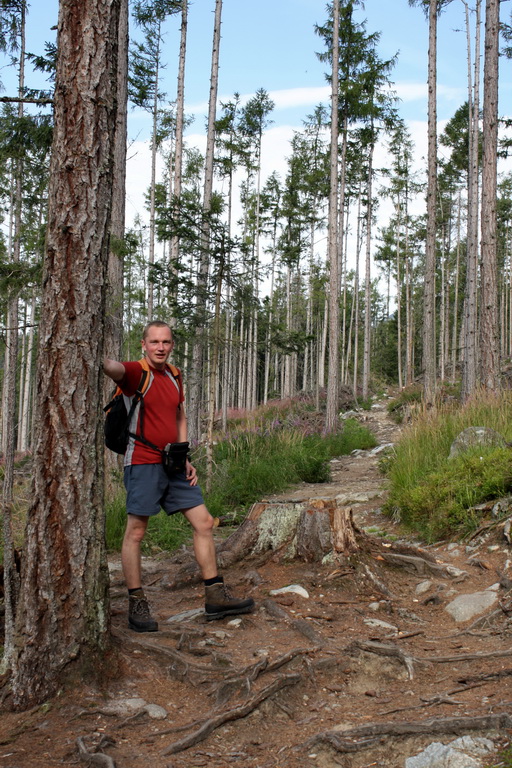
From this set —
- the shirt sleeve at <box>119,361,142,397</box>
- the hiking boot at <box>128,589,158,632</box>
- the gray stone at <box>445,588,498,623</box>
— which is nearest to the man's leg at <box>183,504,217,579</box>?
the hiking boot at <box>128,589,158,632</box>

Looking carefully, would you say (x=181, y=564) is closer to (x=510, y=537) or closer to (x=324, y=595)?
(x=324, y=595)

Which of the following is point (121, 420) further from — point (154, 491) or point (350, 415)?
point (350, 415)

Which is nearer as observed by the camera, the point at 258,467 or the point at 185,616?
the point at 185,616

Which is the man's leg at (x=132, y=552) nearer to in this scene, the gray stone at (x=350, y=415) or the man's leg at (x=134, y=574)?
the man's leg at (x=134, y=574)

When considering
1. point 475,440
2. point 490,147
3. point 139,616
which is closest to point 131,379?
point 139,616

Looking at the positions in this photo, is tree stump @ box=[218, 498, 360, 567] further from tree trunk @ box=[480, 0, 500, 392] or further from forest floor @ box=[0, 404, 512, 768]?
tree trunk @ box=[480, 0, 500, 392]

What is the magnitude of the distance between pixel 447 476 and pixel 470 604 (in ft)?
7.14

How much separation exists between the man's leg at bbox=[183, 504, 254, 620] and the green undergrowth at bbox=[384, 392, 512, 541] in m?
2.70

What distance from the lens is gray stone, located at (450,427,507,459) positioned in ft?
22.5

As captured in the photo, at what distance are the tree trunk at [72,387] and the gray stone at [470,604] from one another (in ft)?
8.00

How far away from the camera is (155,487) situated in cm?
370

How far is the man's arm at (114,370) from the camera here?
3.38 metres

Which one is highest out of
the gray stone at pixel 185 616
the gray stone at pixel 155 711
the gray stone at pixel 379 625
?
the gray stone at pixel 185 616

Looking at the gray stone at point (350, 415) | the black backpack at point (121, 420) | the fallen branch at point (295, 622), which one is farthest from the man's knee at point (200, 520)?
the gray stone at point (350, 415)
